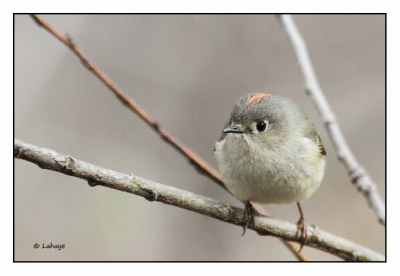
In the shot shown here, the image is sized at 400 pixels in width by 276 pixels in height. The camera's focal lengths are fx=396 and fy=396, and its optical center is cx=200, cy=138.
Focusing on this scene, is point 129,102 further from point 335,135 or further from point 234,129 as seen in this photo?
point 335,135

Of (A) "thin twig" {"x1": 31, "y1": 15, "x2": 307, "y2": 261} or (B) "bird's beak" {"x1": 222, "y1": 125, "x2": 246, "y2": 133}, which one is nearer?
(A) "thin twig" {"x1": 31, "y1": 15, "x2": 307, "y2": 261}

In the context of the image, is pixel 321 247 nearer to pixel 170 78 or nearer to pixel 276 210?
pixel 276 210

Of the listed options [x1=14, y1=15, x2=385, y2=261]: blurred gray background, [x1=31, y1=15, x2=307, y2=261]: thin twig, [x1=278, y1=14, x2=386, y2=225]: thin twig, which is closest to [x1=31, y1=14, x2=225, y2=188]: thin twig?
[x1=31, y1=15, x2=307, y2=261]: thin twig

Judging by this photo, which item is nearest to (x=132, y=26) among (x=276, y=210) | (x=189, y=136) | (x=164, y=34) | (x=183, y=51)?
(x=164, y=34)

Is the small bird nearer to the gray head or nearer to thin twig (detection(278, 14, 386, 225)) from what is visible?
the gray head

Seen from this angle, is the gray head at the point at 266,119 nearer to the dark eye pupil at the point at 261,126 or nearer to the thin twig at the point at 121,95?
the dark eye pupil at the point at 261,126

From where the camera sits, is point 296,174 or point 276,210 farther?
point 276,210
